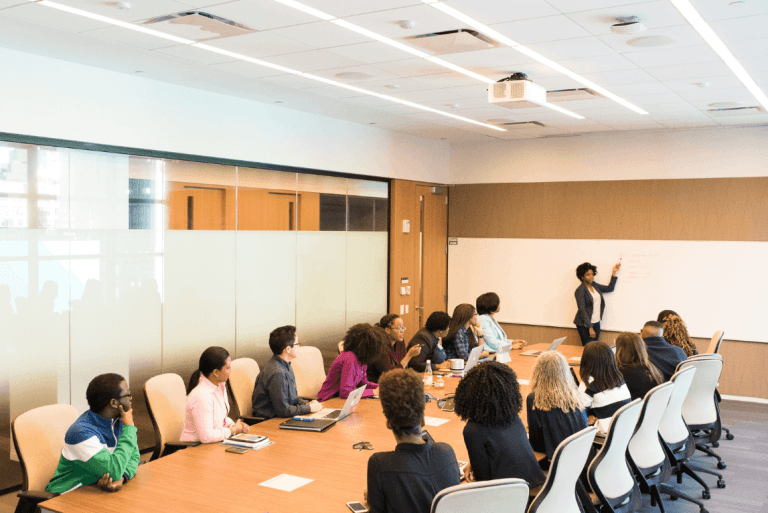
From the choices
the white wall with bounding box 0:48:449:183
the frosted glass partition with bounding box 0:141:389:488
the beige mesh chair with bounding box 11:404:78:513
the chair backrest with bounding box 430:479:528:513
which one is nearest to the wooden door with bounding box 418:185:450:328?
the white wall with bounding box 0:48:449:183

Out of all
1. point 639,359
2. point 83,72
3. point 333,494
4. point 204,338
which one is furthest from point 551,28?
point 204,338

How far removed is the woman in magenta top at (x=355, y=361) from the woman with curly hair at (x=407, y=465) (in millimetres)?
2334

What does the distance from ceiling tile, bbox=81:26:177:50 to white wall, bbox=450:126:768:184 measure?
6.32 m

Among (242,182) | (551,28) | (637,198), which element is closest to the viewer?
(551,28)

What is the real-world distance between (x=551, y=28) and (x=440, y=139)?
575 centimetres

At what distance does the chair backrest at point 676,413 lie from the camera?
477 cm

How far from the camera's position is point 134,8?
396 centimetres

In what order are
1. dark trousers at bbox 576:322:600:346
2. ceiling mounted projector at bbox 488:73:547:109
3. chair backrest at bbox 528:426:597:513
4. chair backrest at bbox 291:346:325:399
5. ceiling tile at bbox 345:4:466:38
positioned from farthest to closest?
dark trousers at bbox 576:322:600:346, chair backrest at bbox 291:346:325:399, ceiling mounted projector at bbox 488:73:547:109, ceiling tile at bbox 345:4:466:38, chair backrest at bbox 528:426:597:513

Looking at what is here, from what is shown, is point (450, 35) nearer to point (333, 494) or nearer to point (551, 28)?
point (551, 28)

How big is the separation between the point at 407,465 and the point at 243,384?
9.33ft

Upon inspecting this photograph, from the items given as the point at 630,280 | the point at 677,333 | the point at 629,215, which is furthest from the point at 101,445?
the point at 629,215

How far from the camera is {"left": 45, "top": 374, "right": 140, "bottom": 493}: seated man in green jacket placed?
324 centimetres

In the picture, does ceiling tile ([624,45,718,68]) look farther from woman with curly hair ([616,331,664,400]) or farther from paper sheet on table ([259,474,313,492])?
paper sheet on table ([259,474,313,492])

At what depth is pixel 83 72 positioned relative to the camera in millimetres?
5453
